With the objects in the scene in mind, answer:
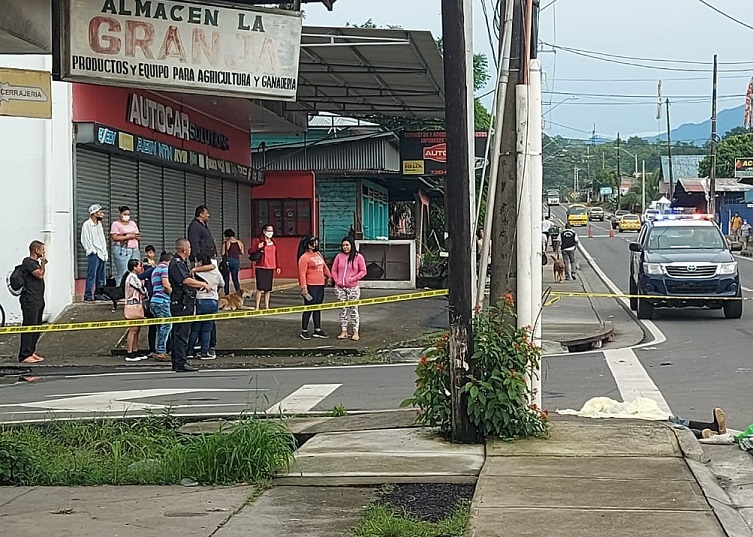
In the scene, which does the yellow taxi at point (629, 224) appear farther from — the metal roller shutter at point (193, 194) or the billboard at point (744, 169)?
the metal roller shutter at point (193, 194)

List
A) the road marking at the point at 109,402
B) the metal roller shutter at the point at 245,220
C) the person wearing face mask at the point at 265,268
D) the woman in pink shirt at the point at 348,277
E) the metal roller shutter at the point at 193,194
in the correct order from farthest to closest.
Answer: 1. the metal roller shutter at the point at 245,220
2. the metal roller shutter at the point at 193,194
3. the person wearing face mask at the point at 265,268
4. the woman in pink shirt at the point at 348,277
5. the road marking at the point at 109,402

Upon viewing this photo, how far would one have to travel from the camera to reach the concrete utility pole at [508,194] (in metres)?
8.78

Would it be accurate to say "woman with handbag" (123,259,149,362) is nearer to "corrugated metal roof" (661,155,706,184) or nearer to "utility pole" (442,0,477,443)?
"utility pole" (442,0,477,443)

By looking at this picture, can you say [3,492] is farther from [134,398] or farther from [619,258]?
[619,258]

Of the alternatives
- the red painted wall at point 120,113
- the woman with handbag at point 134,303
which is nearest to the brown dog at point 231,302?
the woman with handbag at point 134,303

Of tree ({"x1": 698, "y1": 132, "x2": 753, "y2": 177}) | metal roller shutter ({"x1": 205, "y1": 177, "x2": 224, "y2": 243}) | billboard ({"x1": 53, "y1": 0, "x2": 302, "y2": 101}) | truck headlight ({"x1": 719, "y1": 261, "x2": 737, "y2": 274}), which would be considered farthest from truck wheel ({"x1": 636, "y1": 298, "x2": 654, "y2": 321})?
tree ({"x1": 698, "y1": 132, "x2": 753, "y2": 177})

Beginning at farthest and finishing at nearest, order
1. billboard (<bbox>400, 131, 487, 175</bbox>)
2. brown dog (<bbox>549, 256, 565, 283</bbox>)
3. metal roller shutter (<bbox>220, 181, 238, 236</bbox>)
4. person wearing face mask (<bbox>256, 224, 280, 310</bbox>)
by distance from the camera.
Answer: brown dog (<bbox>549, 256, 565, 283</bbox>), billboard (<bbox>400, 131, 487, 175</bbox>), metal roller shutter (<bbox>220, 181, 238, 236</bbox>), person wearing face mask (<bbox>256, 224, 280, 310</bbox>)

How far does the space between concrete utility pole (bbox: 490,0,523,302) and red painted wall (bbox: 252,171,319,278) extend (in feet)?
74.8

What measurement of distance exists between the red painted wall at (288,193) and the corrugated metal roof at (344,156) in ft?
1.80

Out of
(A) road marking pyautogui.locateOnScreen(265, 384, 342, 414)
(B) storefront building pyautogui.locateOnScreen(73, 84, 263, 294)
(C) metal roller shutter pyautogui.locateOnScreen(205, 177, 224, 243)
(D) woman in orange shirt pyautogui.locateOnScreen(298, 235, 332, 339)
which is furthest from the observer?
(C) metal roller shutter pyautogui.locateOnScreen(205, 177, 224, 243)

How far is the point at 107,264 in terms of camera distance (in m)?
20.5

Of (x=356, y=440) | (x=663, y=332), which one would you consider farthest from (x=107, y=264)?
(x=356, y=440)

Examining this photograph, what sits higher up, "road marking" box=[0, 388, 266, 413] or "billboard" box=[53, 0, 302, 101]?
"billboard" box=[53, 0, 302, 101]

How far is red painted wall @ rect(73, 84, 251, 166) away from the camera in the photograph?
64.5 ft
